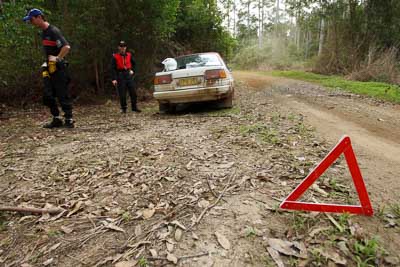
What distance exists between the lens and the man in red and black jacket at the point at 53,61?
13.8 ft

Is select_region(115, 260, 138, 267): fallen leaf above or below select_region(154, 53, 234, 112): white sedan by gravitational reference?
below

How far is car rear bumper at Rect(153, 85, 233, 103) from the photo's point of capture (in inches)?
219

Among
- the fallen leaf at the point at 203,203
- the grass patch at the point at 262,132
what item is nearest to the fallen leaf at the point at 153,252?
the fallen leaf at the point at 203,203

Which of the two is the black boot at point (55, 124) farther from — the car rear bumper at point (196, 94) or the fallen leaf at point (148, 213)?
the fallen leaf at point (148, 213)

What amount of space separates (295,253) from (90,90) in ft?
27.4

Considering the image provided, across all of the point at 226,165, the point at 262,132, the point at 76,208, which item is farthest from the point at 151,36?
the point at 76,208

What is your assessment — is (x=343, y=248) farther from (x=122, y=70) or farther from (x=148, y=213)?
(x=122, y=70)

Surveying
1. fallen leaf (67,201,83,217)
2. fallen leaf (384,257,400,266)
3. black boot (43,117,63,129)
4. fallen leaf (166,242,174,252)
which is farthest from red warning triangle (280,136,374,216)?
black boot (43,117,63,129)

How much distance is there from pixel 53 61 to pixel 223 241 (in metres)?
4.29

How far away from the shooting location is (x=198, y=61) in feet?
20.1

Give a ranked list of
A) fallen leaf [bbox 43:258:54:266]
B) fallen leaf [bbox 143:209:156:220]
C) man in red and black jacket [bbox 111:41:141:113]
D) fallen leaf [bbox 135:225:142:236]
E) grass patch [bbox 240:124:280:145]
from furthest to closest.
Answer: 1. man in red and black jacket [bbox 111:41:141:113]
2. grass patch [bbox 240:124:280:145]
3. fallen leaf [bbox 143:209:156:220]
4. fallen leaf [bbox 135:225:142:236]
5. fallen leaf [bbox 43:258:54:266]

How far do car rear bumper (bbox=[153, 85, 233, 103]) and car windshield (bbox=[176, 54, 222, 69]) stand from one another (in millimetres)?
658

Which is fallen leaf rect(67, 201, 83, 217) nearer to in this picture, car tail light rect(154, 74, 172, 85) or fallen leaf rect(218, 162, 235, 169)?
fallen leaf rect(218, 162, 235, 169)

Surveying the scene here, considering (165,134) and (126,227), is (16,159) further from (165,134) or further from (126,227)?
(126,227)
